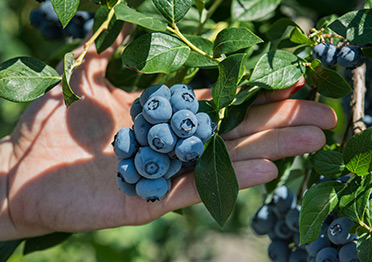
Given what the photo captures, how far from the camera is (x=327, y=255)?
94 cm

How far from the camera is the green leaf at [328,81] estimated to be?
91 centimetres

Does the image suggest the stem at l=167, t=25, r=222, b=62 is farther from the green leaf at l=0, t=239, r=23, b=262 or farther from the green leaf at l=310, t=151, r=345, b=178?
the green leaf at l=0, t=239, r=23, b=262

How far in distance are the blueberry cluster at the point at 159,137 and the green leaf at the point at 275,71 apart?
13 centimetres

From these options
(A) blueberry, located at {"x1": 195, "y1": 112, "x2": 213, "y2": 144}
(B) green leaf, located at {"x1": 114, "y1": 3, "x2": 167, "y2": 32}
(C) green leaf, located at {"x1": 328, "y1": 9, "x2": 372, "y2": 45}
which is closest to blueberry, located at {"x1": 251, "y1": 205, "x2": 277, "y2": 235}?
(A) blueberry, located at {"x1": 195, "y1": 112, "x2": 213, "y2": 144}

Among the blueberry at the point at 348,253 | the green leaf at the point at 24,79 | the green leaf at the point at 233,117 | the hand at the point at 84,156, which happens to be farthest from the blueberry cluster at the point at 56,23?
the blueberry at the point at 348,253

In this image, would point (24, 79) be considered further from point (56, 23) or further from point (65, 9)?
point (56, 23)

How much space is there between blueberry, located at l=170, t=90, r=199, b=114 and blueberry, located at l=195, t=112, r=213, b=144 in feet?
0.05

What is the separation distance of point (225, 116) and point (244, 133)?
0.16 meters

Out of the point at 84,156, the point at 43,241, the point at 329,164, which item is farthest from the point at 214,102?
the point at 43,241

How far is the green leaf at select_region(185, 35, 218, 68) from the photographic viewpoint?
914 millimetres

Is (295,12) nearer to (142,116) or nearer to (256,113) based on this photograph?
(256,113)

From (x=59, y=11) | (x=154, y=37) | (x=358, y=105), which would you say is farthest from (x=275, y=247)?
(x=59, y=11)

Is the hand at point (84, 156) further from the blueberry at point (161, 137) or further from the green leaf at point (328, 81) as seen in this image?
the blueberry at point (161, 137)

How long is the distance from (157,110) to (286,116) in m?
0.41
